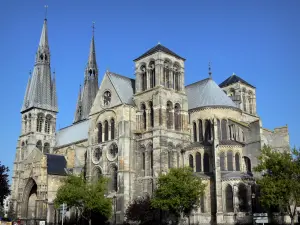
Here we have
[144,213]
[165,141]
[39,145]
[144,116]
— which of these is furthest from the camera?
[39,145]

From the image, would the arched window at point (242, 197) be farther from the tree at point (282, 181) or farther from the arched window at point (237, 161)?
the tree at point (282, 181)

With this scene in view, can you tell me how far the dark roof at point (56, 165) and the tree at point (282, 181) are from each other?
3956 cm

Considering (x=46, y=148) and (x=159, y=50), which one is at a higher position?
(x=159, y=50)

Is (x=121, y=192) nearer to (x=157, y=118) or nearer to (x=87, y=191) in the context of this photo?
(x=87, y=191)

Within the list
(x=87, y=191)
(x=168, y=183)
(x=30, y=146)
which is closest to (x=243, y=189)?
(x=168, y=183)

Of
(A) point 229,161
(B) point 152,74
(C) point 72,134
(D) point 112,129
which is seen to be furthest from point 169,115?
(C) point 72,134

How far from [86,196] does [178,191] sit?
11.8 metres

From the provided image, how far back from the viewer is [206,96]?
58.9 metres

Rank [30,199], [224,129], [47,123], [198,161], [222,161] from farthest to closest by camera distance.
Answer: [47,123], [30,199], [224,129], [198,161], [222,161]

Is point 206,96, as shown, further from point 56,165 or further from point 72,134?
point 72,134

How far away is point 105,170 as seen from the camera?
5675 cm

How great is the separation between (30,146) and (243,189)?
55.1m

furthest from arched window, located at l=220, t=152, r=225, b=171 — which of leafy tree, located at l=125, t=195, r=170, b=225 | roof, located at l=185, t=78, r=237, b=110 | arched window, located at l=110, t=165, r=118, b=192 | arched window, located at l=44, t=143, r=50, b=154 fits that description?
arched window, located at l=44, t=143, r=50, b=154

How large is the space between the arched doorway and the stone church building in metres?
0.24
